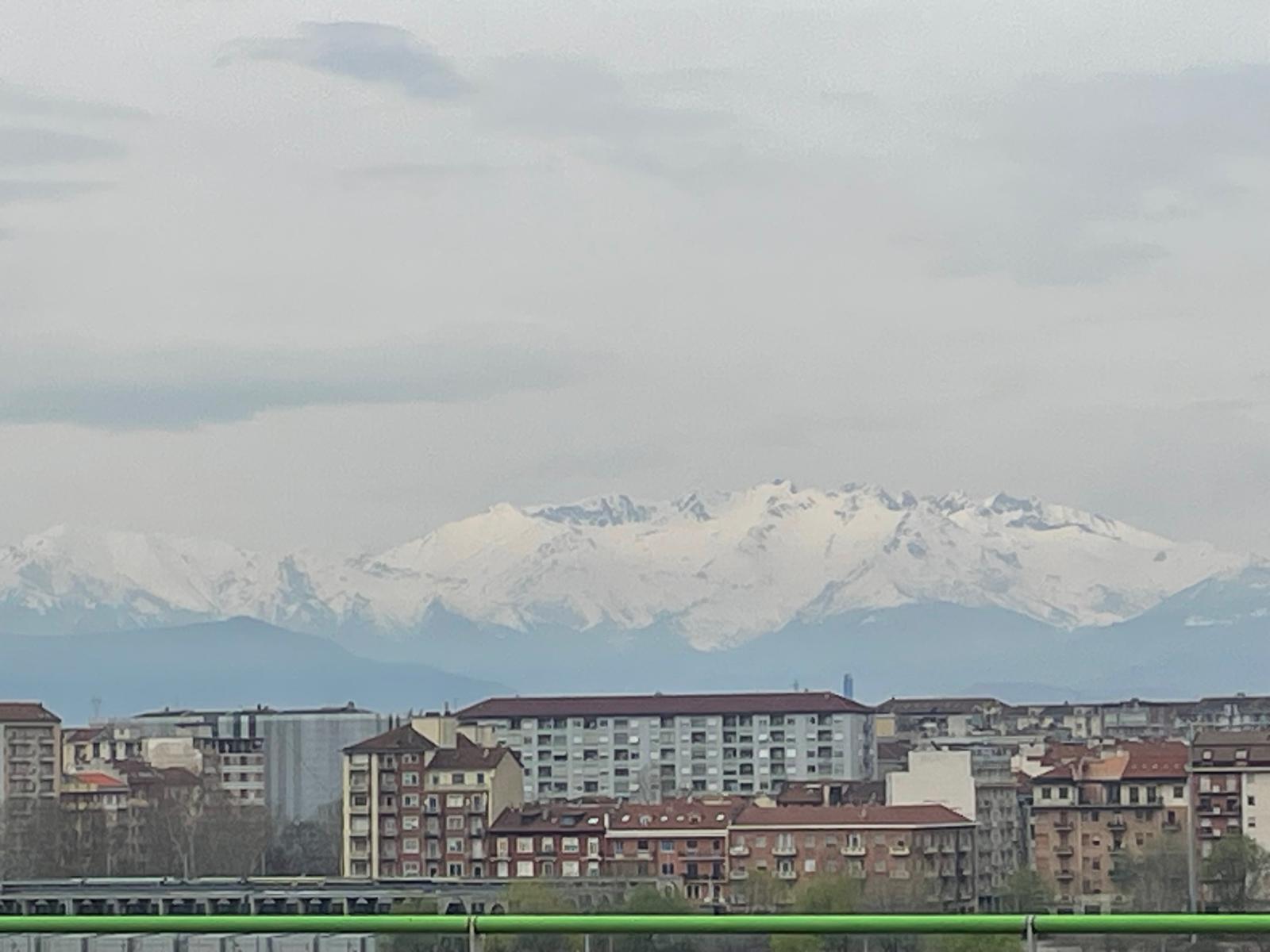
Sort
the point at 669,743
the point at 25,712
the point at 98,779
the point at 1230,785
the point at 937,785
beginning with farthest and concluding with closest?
1. the point at 25,712
2. the point at 669,743
3. the point at 98,779
4. the point at 937,785
5. the point at 1230,785

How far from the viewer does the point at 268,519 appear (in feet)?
93.0

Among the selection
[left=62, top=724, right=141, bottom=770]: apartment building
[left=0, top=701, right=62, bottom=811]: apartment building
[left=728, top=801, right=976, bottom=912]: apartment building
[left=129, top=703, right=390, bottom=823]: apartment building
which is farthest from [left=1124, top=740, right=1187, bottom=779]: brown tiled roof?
[left=0, top=701, right=62, bottom=811]: apartment building

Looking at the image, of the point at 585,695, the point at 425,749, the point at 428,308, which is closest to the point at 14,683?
the point at 585,695

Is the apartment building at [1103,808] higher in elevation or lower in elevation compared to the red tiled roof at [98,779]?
lower

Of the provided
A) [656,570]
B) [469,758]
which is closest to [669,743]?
[469,758]

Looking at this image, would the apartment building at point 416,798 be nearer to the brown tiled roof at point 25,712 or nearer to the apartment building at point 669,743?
the apartment building at point 669,743

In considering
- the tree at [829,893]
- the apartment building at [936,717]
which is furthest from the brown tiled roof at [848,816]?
the apartment building at [936,717]

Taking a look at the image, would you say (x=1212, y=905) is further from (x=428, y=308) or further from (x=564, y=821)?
(x=428, y=308)

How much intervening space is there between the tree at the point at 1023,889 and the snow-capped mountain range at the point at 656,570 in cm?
1764

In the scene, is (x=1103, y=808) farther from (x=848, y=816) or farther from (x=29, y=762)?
(x=29, y=762)

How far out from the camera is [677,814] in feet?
43.9

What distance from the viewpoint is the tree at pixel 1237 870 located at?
10781mm

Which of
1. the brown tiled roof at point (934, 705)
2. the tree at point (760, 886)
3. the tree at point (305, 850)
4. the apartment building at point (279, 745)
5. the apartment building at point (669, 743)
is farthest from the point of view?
the brown tiled roof at point (934, 705)

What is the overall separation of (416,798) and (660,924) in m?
10.9
